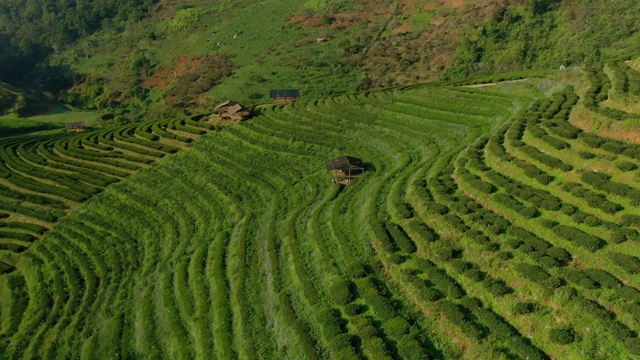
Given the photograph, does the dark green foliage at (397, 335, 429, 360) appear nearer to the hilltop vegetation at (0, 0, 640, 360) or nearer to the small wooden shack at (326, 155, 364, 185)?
the hilltop vegetation at (0, 0, 640, 360)

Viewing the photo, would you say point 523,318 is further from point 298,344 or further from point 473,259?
point 298,344

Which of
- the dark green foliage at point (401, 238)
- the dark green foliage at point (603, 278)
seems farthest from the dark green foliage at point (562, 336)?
the dark green foliage at point (401, 238)

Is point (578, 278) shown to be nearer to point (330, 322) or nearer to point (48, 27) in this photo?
point (330, 322)

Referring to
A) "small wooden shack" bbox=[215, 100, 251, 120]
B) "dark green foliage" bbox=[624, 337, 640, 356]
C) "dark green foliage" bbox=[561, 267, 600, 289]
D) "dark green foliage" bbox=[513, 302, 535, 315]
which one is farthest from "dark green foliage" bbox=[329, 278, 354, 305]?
"small wooden shack" bbox=[215, 100, 251, 120]

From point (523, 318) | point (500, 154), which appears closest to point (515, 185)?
point (500, 154)

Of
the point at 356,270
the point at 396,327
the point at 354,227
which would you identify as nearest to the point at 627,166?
the point at 354,227

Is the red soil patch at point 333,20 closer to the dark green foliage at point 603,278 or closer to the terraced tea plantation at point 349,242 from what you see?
the terraced tea plantation at point 349,242
